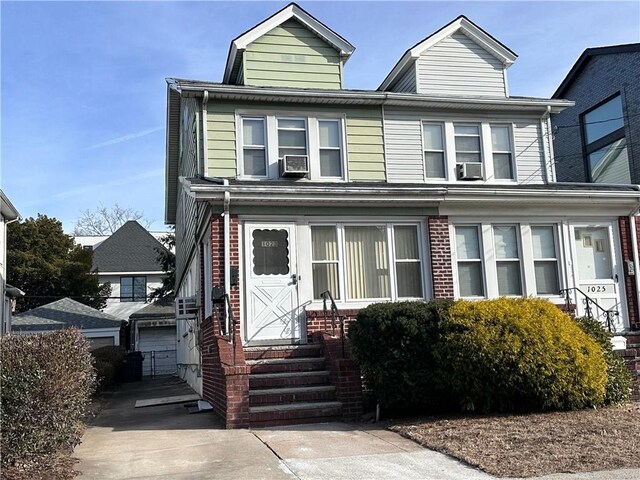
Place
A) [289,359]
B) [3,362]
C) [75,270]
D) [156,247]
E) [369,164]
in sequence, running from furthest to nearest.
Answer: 1. [156,247]
2. [75,270]
3. [369,164]
4. [289,359]
5. [3,362]

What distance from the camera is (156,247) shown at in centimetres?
3925

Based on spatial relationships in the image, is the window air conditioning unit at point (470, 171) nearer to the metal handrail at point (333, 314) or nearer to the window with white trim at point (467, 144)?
the window with white trim at point (467, 144)

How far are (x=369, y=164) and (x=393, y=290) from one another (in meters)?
2.96

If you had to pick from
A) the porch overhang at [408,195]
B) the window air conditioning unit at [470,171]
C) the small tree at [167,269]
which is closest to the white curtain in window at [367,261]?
the porch overhang at [408,195]

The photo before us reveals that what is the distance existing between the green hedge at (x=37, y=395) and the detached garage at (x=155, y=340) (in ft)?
75.6

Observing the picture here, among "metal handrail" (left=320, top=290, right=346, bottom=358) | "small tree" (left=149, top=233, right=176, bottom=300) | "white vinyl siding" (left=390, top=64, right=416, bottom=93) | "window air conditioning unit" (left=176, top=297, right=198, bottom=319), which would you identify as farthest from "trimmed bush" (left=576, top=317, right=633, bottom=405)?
"small tree" (left=149, top=233, right=176, bottom=300)

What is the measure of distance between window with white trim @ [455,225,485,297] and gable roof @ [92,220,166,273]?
1125 inches

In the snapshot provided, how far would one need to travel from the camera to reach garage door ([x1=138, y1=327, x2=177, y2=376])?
29969 mm

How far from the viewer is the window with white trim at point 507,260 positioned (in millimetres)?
12641

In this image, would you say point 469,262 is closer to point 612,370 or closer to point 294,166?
point 612,370

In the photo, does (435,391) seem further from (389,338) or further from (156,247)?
(156,247)

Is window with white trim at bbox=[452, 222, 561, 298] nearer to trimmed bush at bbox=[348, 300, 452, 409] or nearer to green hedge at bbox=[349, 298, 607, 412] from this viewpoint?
green hedge at bbox=[349, 298, 607, 412]

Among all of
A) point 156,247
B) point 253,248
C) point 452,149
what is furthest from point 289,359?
point 156,247

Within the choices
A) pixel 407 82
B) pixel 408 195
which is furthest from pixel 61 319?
pixel 408 195
